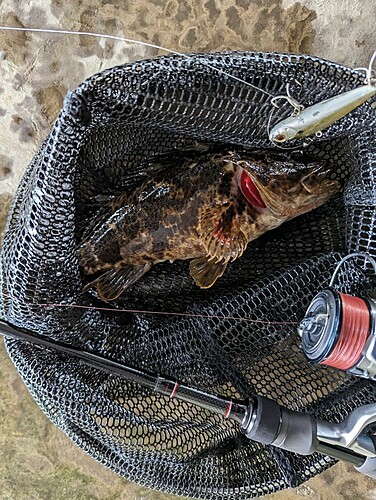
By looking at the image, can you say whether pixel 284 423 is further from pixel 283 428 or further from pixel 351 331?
pixel 351 331

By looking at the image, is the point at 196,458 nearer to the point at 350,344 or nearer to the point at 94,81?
the point at 350,344

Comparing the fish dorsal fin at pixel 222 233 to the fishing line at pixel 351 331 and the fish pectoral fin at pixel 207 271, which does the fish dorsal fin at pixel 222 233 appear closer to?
the fish pectoral fin at pixel 207 271

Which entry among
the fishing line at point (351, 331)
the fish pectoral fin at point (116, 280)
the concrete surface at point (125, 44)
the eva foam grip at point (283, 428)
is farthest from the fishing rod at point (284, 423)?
the concrete surface at point (125, 44)

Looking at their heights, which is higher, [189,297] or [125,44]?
[125,44]

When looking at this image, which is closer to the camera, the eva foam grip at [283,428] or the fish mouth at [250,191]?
the eva foam grip at [283,428]

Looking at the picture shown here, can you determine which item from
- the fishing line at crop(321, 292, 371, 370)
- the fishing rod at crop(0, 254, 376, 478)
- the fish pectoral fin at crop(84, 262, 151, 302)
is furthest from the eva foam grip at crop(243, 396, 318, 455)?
the fish pectoral fin at crop(84, 262, 151, 302)

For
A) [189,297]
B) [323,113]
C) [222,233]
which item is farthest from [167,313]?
[323,113]
